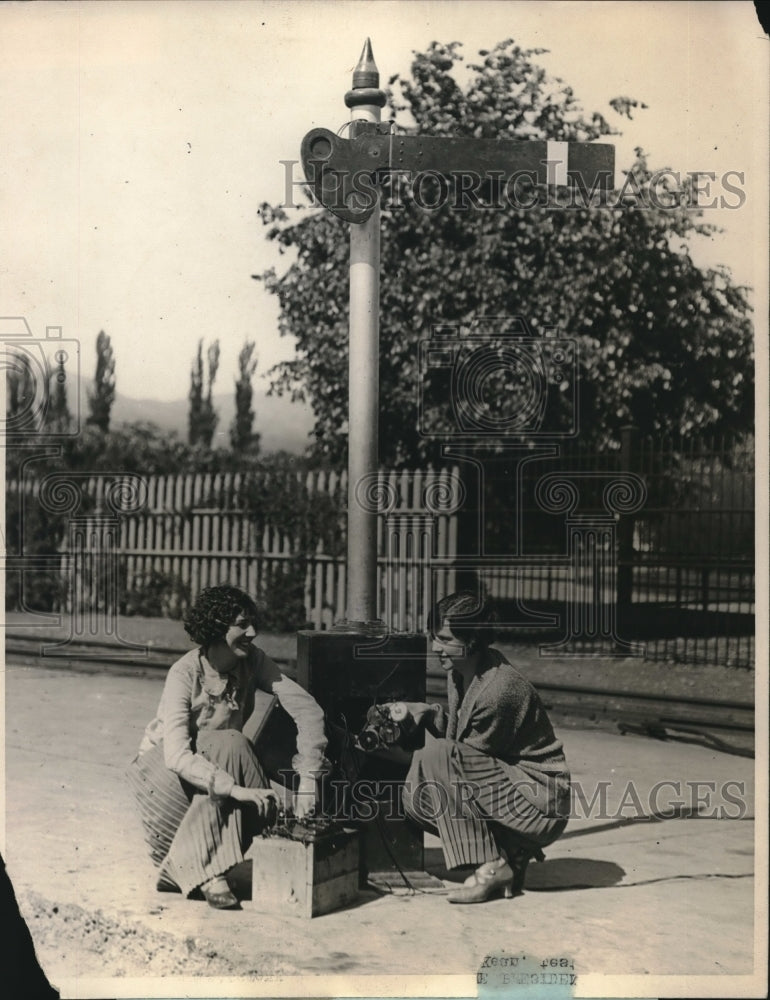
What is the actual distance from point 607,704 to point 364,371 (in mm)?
4970

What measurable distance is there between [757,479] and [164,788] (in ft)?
8.43

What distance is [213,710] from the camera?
15.3 ft

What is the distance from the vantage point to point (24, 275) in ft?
17.6

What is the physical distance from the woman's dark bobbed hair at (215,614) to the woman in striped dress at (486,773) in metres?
0.79

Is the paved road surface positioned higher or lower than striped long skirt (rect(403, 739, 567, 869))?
lower

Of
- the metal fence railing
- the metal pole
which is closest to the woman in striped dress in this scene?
the metal pole

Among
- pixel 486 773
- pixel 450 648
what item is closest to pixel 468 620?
pixel 450 648

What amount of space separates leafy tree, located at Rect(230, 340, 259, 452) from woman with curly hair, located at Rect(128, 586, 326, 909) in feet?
22.7

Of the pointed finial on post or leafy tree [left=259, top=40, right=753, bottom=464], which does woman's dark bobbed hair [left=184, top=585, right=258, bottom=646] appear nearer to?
the pointed finial on post

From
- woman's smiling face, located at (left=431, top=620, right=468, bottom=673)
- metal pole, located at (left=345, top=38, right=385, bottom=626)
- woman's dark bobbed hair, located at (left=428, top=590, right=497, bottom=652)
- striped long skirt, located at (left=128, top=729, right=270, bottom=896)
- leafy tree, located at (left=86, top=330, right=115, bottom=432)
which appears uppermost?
leafy tree, located at (left=86, top=330, right=115, bottom=432)

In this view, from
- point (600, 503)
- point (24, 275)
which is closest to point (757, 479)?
point (24, 275)

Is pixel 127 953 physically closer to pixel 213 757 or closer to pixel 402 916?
pixel 213 757

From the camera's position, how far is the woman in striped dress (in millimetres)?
4609

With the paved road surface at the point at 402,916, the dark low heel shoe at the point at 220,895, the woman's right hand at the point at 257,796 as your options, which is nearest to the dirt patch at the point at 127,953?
the paved road surface at the point at 402,916
